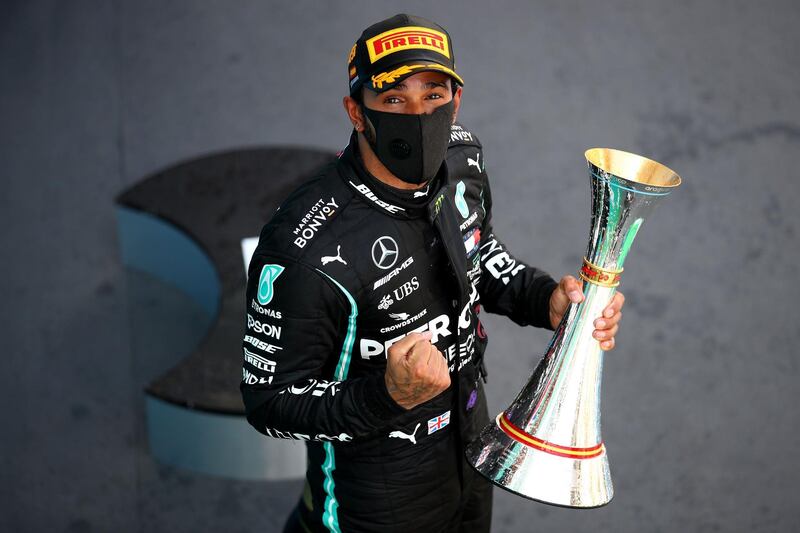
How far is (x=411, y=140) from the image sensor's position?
5.48ft

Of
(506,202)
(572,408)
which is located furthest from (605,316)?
(506,202)

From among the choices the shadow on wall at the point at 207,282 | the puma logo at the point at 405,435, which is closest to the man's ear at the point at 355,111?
the puma logo at the point at 405,435

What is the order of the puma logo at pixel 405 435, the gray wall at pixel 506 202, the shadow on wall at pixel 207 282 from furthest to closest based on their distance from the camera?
the gray wall at pixel 506 202, the shadow on wall at pixel 207 282, the puma logo at pixel 405 435

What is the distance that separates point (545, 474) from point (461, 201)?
581mm

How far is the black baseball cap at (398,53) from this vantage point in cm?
161

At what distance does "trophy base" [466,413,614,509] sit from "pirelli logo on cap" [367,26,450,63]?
749 millimetres

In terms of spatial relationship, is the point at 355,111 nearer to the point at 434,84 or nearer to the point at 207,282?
the point at 434,84

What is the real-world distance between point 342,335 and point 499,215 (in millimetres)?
2444

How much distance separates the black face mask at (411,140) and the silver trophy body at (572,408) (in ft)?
0.92

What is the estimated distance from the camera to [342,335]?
Answer: 1806 millimetres

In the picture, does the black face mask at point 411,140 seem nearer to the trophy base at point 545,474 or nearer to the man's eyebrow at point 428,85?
the man's eyebrow at point 428,85

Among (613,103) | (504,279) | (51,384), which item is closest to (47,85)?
(51,384)

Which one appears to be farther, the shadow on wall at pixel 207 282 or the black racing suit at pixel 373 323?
the shadow on wall at pixel 207 282

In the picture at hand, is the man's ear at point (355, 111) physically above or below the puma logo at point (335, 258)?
above
